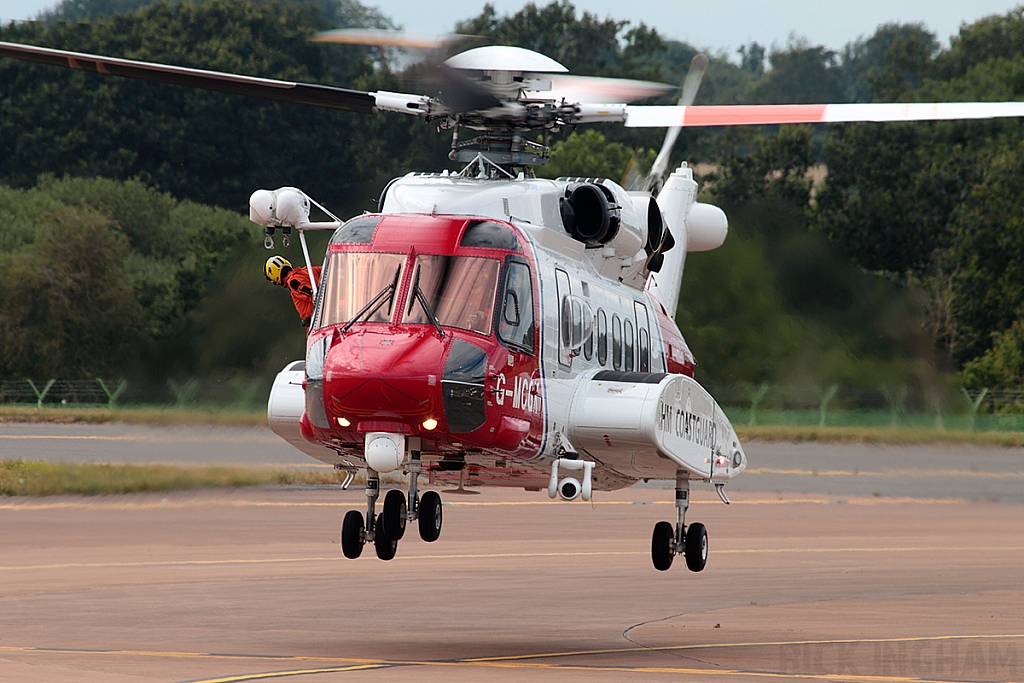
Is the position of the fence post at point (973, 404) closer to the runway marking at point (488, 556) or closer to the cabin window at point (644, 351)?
the runway marking at point (488, 556)

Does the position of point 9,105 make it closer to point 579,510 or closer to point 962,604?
point 579,510

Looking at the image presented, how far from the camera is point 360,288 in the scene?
14297 millimetres

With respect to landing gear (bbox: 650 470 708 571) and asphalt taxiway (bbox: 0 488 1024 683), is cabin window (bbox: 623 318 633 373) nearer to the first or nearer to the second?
landing gear (bbox: 650 470 708 571)

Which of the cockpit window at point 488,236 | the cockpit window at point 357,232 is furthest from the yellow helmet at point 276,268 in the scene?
the cockpit window at point 488,236

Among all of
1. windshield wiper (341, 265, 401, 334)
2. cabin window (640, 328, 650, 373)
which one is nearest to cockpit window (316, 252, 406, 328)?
windshield wiper (341, 265, 401, 334)

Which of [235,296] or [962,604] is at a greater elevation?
[235,296]

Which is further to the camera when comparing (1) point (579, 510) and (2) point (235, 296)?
(1) point (579, 510)

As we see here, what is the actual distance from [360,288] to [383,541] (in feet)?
9.95

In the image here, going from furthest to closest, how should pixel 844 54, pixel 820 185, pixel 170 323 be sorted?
pixel 844 54 < pixel 820 185 < pixel 170 323

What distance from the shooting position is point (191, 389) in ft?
93.2

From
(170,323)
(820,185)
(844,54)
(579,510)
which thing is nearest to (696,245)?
(170,323)

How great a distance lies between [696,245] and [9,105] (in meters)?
45.9

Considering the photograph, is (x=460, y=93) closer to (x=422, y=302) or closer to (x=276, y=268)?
(x=422, y=302)

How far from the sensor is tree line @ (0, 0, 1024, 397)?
27078 mm
